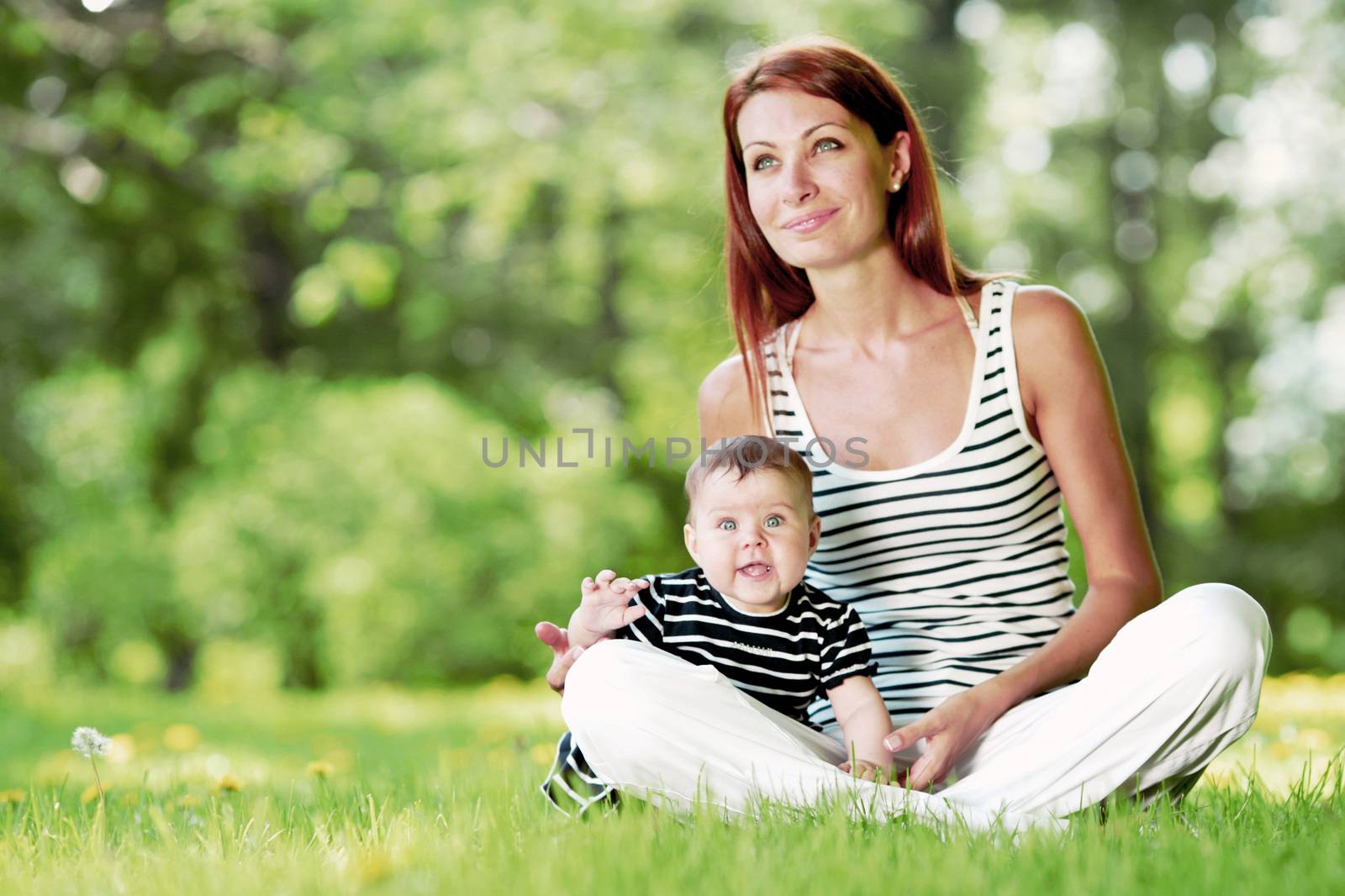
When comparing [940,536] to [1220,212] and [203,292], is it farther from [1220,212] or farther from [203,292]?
[1220,212]

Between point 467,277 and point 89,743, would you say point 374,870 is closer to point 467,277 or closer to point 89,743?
point 89,743

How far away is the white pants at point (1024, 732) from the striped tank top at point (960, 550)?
0.31 m

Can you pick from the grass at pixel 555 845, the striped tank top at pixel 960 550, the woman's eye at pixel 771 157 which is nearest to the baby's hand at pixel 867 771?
the grass at pixel 555 845

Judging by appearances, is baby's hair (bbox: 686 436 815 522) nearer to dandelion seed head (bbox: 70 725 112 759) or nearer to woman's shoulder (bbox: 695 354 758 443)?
woman's shoulder (bbox: 695 354 758 443)

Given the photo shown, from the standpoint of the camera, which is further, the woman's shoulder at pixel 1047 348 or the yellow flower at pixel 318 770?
the yellow flower at pixel 318 770

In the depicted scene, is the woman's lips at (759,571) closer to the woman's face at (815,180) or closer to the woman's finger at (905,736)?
the woman's finger at (905,736)

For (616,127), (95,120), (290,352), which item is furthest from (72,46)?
(616,127)

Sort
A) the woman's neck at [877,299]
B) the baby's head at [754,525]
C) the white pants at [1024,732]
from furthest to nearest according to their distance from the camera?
the woman's neck at [877,299], the baby's head at [754,525], the white pants at [1024,732]

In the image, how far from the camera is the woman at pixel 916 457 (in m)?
2.25

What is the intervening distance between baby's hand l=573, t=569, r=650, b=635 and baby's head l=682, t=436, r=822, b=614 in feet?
0.46

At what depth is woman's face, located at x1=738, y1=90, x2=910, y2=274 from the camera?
2.71m

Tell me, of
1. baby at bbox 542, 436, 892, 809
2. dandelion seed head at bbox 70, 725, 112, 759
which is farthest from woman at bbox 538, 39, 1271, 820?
dandelion seed head at bbox 70, 725, 112, 759

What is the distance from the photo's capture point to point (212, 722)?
595cm

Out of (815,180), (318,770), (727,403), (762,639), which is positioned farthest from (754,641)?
(318,770)
